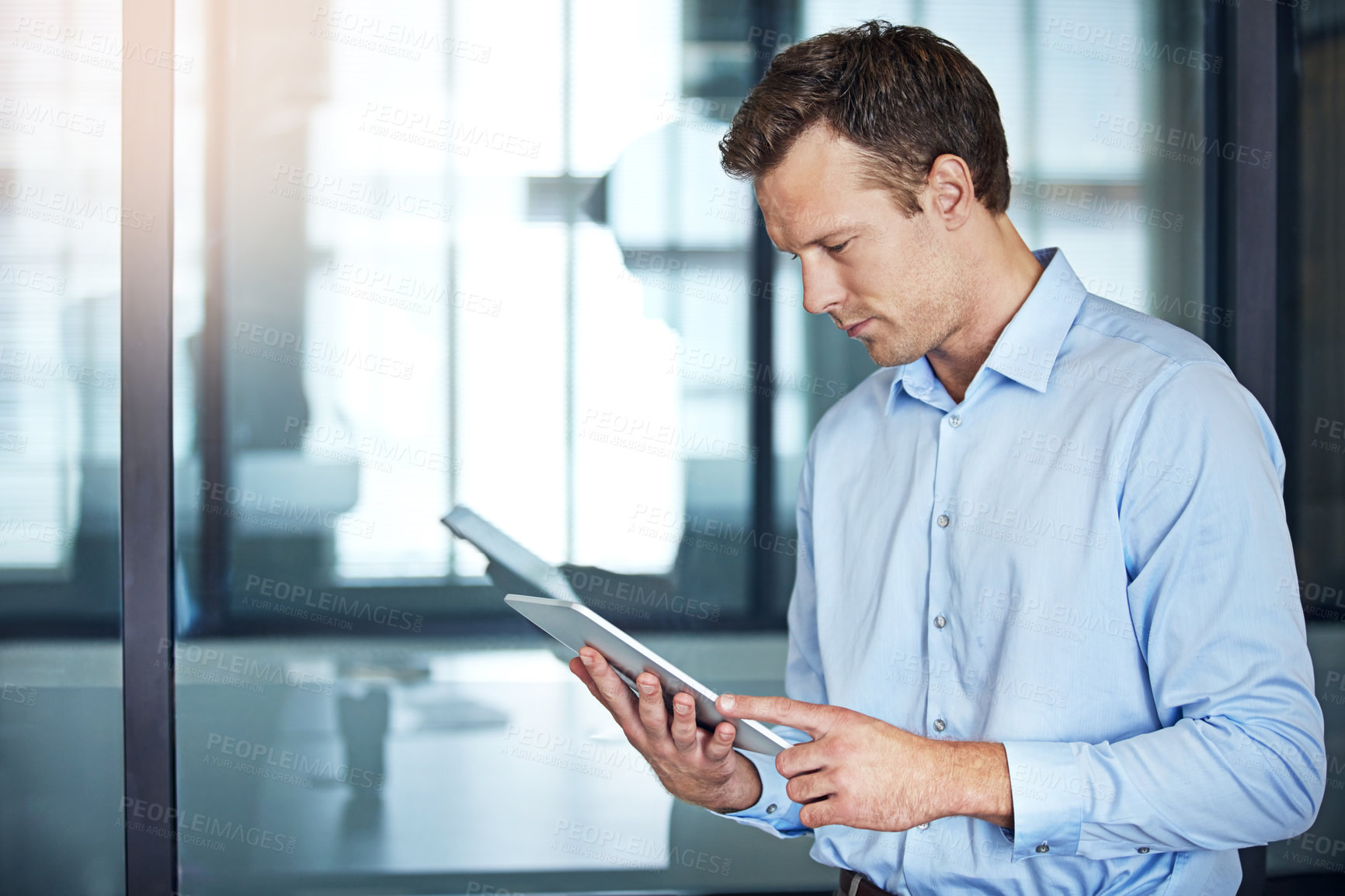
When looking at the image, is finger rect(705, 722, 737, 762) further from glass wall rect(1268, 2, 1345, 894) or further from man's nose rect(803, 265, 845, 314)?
glass wall rect(1268, 2, 1345, 894)

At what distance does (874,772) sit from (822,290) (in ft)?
1.89

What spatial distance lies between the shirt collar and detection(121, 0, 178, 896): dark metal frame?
157cm

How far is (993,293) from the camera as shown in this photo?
1.27m

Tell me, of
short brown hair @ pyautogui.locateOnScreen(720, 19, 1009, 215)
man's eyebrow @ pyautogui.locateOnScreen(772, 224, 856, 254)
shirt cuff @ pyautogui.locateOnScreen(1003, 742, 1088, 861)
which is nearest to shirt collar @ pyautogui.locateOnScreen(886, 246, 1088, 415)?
short brown hair @ pyautogui.locateOnScreen(720, 19, 1009, 215)

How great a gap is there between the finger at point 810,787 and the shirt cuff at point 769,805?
13.0 inches

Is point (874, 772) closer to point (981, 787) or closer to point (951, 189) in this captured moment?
point (981, 787)

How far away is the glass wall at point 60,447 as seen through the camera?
79.9 inches

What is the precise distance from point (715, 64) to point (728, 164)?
849 millimetres

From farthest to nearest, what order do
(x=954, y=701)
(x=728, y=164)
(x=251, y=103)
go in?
(x=251, y=103), (x=728, y=164), (x=954, y=701)

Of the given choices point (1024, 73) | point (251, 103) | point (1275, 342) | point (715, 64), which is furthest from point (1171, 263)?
point (251, 103)

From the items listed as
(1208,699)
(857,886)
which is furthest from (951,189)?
(857,886)

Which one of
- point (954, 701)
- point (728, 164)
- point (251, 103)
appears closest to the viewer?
point (954, 701)

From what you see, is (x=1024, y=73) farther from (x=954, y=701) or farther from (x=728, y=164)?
(x=954, y=701)

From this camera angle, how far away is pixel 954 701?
1221 mm
